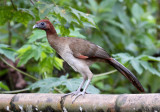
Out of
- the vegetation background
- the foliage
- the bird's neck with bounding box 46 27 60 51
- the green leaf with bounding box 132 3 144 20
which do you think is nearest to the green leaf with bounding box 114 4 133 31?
the vegetation background

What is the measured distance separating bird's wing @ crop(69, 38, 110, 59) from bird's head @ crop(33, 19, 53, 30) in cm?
25

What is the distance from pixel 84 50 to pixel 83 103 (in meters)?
A: 0.76

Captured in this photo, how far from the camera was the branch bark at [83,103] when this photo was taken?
1.62m

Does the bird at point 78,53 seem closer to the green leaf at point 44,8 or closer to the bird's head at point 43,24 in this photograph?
the bird's head at point 43,24

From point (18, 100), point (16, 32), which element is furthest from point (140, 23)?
point (18, 100)

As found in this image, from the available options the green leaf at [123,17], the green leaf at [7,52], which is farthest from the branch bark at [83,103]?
the green leaf at [123,17]

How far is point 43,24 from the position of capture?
2566mm

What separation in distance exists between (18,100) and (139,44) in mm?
3470

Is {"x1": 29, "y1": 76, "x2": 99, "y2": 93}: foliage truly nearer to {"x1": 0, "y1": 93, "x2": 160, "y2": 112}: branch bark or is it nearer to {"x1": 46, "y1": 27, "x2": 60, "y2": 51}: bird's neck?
{"x1": 46, "y1": 27, "x2": 60, "y2": 51}: bird's neck

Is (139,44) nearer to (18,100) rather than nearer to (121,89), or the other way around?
(121,89)

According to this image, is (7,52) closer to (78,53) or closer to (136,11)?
(78,53)

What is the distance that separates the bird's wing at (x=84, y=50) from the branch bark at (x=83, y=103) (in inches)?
21.9

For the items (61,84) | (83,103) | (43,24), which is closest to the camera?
(83,103)

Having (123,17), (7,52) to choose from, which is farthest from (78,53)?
(123,17)
